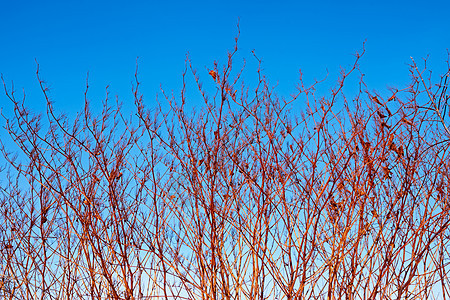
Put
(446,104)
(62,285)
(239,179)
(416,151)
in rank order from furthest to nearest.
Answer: (62,285) → (239,179) → (416,151) → (446,104)

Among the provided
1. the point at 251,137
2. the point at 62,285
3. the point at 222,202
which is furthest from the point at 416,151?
the point at 62,285

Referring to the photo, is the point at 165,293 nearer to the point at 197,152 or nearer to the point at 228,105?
the point at 197,152

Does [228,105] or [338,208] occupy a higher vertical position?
[228,105]

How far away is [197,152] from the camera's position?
3.41 m

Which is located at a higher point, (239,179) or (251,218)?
(239,179)

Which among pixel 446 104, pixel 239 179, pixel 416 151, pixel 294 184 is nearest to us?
pixel 446 104

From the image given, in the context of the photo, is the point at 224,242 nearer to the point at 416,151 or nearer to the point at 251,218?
the point at 251,218

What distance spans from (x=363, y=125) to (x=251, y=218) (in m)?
1.03

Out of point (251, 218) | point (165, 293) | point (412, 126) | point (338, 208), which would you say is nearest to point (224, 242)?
point (251, 218)

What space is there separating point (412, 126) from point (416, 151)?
0.23m

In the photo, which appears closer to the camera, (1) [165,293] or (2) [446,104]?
(2) [446,104]

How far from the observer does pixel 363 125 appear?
3.06 metres

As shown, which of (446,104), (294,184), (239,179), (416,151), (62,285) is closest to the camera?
(446,104)

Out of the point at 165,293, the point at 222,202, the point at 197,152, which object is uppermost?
the point at 197,152
